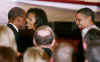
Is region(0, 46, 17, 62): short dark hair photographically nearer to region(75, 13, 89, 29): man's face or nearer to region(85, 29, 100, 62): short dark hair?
region(85, 29, 100, 62): short dark hair

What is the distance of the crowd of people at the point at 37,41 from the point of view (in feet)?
2.18

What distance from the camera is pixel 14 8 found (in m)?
1.16

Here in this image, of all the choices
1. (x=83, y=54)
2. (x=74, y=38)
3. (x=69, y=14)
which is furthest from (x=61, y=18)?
(x=83, y=54)

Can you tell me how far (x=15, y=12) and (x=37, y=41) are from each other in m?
0.36

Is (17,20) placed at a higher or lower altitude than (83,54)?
higher

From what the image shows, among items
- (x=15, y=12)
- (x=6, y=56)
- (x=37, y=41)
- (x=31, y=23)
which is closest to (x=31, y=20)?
(x=31, y=23)

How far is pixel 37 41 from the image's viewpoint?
0.82 meters

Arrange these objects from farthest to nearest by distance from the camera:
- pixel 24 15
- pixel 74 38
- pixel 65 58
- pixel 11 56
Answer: pixel 24 15
pixel 74 38
pixel 65 58
pixel 11 56

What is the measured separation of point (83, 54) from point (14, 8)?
58cm

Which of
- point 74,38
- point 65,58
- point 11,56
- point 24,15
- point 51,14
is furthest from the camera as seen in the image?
point 51,14

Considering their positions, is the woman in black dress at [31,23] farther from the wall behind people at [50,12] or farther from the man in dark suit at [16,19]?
the wall behind people at [50,12]

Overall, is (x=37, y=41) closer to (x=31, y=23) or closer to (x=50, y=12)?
(x=31, y=23)

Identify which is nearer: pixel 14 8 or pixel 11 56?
pixel 11 56

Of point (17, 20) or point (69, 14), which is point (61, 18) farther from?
point (17, 20)
